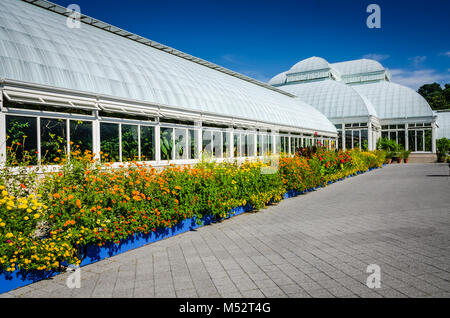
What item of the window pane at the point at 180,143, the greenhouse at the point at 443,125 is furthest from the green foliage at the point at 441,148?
the window pane at the point at 180,143

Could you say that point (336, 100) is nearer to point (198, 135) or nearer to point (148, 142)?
point (198, 135)

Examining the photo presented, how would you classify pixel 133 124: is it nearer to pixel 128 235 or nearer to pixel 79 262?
pixel 128 235

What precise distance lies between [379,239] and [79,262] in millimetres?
5211

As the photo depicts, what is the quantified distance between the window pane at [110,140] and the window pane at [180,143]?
307 centimetres

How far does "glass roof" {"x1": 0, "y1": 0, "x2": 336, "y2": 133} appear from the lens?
8.71 meters

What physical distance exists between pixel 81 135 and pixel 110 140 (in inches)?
42.9

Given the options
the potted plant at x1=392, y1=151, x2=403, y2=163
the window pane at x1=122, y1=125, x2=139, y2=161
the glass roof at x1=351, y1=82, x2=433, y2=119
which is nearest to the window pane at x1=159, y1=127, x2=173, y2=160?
the window pane at x1=122, y1=125, x2=139, y2=161

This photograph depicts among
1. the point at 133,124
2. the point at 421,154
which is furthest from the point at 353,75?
the point at 133,124

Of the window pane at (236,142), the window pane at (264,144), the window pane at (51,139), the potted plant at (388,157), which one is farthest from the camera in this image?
the potted plant at (388,157)

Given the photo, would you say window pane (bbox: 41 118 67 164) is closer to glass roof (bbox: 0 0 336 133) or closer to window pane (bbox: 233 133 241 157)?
glass roof (bbox: 0 0 336 133)

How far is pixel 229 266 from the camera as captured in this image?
457 cm

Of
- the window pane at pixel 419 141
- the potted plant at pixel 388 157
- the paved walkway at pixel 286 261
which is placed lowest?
the paved walkway at pixel 286 261

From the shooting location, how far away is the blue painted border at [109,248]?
3.95 meters

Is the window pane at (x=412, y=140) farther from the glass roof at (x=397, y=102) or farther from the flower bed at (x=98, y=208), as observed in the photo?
the flower bed at (x=98, y=208)
